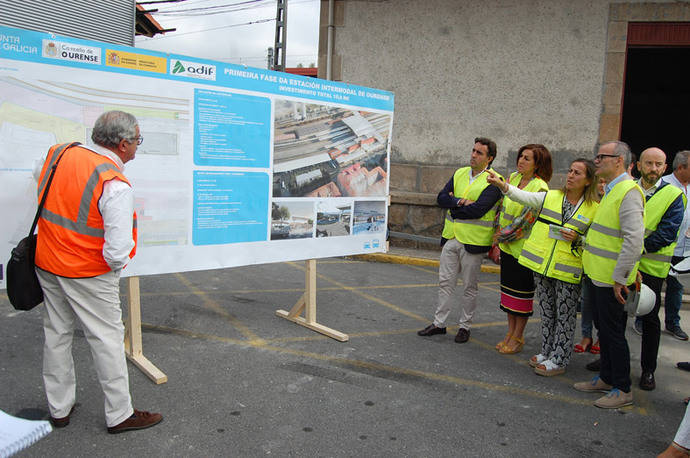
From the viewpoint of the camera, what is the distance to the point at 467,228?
4867 mm

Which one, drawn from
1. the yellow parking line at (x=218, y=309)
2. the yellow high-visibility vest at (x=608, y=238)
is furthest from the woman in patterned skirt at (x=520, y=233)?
the yellow parking line at (x=218, y=309)

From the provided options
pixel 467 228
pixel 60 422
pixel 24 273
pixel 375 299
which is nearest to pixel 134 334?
pixel 60 422

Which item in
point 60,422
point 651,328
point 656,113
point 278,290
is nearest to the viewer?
point 60,422

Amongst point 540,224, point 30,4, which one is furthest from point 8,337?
point 30,4

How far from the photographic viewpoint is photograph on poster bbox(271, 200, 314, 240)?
4754mm

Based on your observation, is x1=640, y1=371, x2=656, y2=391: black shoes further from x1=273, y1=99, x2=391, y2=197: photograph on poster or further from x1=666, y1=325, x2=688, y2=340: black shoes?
x1=273, y1=99, x2=391, y2=197: photograph on poster

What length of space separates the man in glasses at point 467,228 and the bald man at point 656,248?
123 cm

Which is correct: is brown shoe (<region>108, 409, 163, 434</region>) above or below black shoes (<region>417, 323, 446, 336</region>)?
below

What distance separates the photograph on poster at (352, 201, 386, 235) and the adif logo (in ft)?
6.08

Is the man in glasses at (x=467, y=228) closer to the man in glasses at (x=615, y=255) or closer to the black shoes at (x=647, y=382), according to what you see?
the man in glasses at (x=615, y=255)

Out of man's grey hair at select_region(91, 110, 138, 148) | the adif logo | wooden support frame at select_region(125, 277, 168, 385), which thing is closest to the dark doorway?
the adif logo

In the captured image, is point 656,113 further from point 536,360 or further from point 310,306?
point 310,306

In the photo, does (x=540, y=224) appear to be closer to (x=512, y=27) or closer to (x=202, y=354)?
(x=202, y=354)

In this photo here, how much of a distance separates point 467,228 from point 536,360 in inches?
49.8
